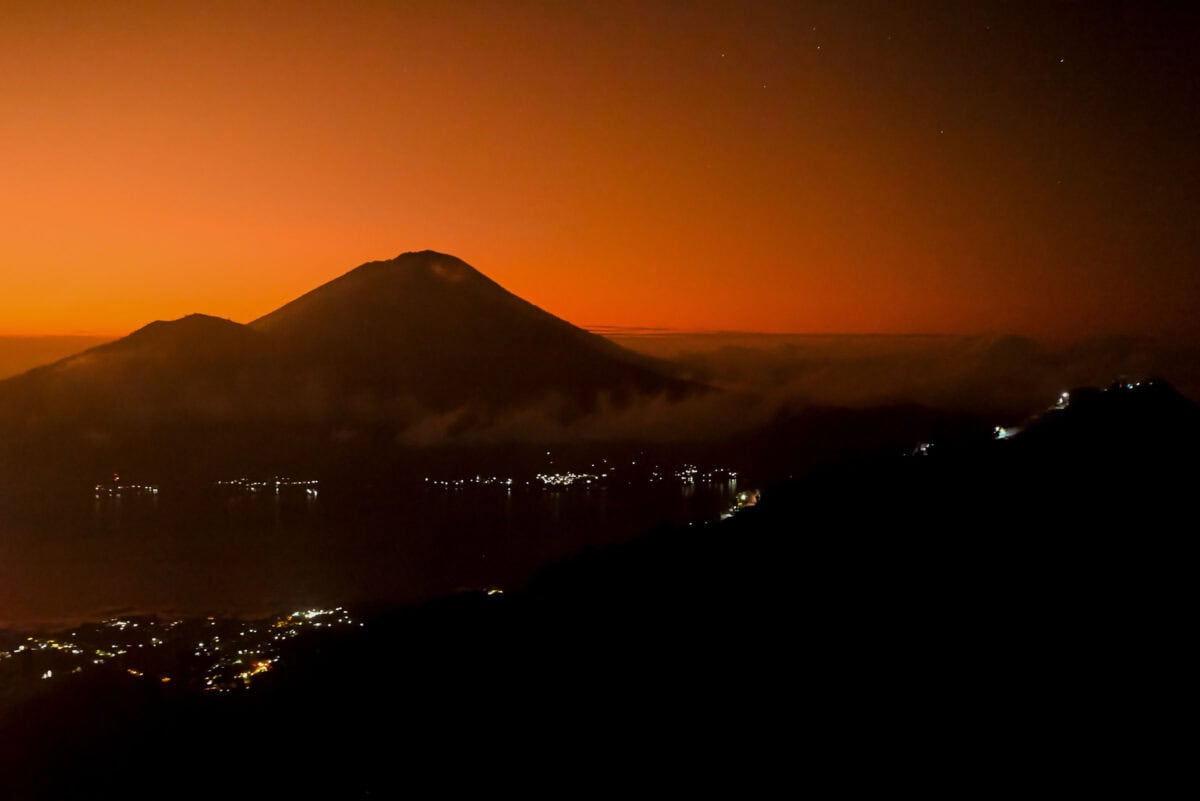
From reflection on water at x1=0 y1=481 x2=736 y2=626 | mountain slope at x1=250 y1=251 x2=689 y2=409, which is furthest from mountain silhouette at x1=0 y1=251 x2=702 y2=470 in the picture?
reflection on water at x1=0 y1=481 x2=736 y2=626

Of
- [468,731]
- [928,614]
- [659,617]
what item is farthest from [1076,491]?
[468,731]

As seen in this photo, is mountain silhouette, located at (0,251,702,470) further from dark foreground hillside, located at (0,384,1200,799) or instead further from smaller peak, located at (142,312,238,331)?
dark foreground hillside, located at (0,384,1200,799)

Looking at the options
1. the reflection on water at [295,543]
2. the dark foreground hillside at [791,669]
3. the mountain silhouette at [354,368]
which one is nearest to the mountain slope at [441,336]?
the mountain silhouette at [354,368]

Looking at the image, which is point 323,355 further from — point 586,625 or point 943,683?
point 943,683

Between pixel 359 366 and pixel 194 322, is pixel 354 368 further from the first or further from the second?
pixel 194 322

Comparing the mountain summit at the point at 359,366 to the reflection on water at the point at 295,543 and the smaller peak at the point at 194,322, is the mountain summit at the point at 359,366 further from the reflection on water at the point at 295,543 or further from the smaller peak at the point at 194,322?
the reflection on water at the point at 295,543

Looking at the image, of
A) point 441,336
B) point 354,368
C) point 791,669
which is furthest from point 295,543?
point 441,336
